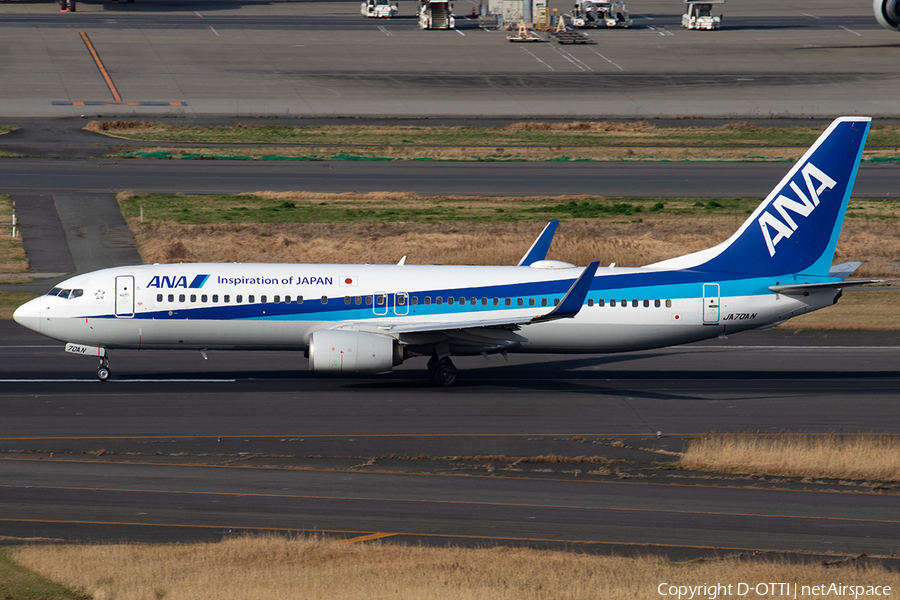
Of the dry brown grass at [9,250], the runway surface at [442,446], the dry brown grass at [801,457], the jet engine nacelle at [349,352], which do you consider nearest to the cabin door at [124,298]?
the runway surface at [442,446]

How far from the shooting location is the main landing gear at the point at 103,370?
122 feet

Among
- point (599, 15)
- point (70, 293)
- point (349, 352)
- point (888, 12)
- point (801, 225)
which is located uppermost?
point (599, 15)

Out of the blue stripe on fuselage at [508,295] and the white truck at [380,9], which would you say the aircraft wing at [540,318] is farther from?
the white truck at [380,9]

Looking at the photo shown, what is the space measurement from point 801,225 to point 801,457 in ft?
39.3

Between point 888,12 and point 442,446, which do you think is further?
point 888,12

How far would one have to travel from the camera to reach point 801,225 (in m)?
38.0

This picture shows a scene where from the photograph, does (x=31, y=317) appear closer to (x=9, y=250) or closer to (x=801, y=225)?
(x=9, y=250)

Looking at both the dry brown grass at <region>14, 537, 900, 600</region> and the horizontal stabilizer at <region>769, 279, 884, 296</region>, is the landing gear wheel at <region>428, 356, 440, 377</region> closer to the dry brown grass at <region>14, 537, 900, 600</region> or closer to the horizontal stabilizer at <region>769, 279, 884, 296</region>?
the horizontal stabilizer at <region>769, 279, 884, 296</region>

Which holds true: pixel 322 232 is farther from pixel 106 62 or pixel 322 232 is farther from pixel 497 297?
pixel 106 62

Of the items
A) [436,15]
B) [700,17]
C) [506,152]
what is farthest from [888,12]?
[506,152]

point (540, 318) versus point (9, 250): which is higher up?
point (9, 250)

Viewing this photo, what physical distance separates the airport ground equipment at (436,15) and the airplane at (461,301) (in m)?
119

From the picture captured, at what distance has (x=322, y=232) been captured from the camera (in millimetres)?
63594

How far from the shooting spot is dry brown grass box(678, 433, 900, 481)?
1110 inches
